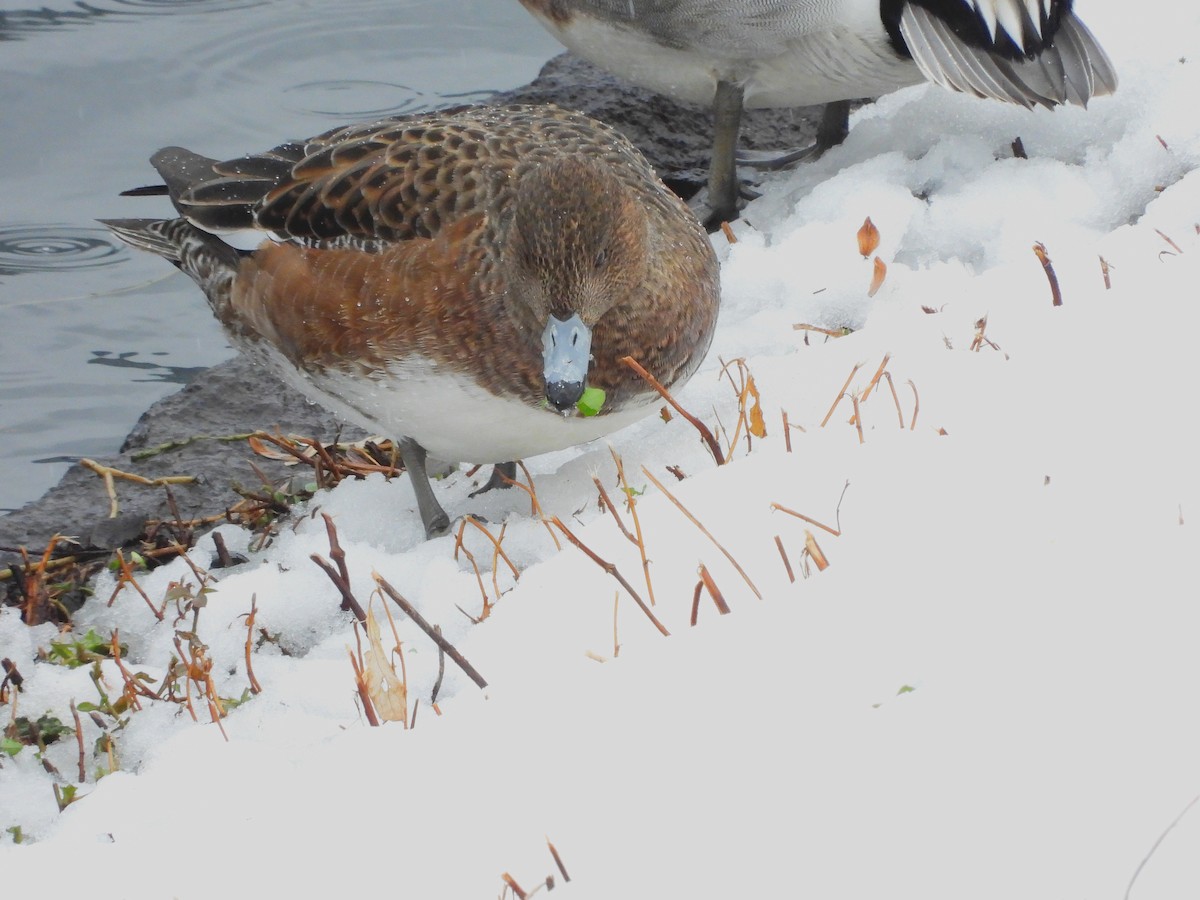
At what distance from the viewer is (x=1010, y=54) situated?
4656mm

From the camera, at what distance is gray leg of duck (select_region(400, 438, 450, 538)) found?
350 centimetres

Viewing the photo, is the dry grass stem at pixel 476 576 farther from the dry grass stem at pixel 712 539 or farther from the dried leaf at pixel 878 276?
the dried leaf at pixel 878 276

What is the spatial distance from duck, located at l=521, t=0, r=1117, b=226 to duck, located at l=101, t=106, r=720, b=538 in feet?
4.12

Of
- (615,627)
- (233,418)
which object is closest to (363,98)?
(233,418)

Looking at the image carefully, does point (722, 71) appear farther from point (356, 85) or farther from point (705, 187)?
point (356, 85)

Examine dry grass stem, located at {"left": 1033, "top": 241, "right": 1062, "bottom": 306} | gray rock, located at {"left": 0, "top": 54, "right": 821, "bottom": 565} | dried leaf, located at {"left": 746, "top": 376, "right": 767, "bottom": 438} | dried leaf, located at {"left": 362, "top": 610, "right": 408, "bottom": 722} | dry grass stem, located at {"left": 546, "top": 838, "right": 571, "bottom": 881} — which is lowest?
gray rock, located at {"left": 0, "top": 54, "right": 821, "bottom": 565}

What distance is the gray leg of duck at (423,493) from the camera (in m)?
3.50

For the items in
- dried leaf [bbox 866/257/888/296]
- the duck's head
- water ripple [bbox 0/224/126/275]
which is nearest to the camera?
the duck's head

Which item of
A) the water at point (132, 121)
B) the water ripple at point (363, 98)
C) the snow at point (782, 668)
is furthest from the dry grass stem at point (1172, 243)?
the water ripple at point (363, 98)

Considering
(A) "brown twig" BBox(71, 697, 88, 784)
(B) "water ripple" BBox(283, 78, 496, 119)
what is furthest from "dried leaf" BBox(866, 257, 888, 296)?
(B) "water ripple" BBox(283, 78, 496, 119)

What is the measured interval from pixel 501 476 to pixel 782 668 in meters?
1.86

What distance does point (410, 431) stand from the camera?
10.8ft

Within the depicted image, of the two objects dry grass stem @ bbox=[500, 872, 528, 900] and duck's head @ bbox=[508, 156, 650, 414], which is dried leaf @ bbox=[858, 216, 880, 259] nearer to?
duck's head @ bbox=[508, 156, 650, 414]

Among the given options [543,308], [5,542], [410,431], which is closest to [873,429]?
[543,308]
